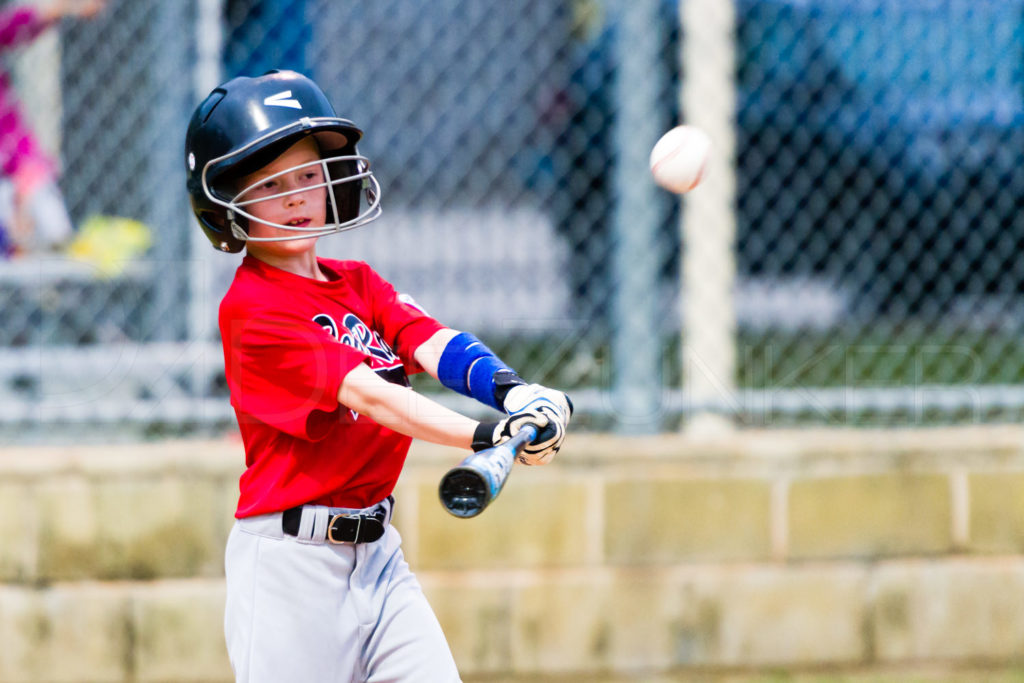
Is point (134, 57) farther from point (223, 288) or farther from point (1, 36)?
point (223, 288)

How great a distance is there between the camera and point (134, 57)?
4.00m

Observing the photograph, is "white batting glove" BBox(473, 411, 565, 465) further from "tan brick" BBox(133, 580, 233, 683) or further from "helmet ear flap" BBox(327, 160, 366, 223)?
"tan brick" BBox(133, 580, 233, 683)

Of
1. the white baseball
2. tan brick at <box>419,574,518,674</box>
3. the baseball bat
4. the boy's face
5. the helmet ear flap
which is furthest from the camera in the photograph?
tan brick at <box>419,574,518,674</box>

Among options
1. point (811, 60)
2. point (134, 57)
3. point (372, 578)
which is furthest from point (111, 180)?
point (811, 60)

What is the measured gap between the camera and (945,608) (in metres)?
4.02

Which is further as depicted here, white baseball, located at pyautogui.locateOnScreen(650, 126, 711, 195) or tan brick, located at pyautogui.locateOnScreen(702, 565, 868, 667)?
tan brick, located at pyautogui.locateOnScreen(702, 565, 868, 667)

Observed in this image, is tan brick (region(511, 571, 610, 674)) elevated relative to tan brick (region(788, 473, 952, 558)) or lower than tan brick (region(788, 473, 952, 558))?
lower

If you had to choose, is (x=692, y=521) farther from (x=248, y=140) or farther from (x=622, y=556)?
(x=248, y=140)

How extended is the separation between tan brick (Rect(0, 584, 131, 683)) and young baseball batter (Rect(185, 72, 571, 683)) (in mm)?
1479

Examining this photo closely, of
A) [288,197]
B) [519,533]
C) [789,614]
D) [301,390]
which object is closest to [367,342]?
[301,390]

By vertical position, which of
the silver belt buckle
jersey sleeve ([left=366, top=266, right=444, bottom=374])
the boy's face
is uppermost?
the boy's face

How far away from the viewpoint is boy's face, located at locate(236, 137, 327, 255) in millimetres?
2436

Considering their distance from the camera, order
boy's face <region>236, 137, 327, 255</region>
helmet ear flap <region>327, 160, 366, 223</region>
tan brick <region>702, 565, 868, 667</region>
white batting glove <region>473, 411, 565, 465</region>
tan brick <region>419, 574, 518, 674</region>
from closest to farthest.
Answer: white batting glove <region>473, 411, 565, 465</region> → boy's face <region>236, 137, 327, 255</region> → helmet ear flap <region>327, 160, 366, 223</region> → tan brick <region>419, 574, 518, 674</region> → tan brick <region>702, 565, 868, 667</region>

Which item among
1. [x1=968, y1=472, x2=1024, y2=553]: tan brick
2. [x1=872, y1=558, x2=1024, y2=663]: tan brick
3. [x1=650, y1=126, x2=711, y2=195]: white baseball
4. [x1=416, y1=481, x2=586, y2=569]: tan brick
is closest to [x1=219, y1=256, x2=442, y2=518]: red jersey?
[x1=650, y1=126, x2=711, y2=195]: white baseball
